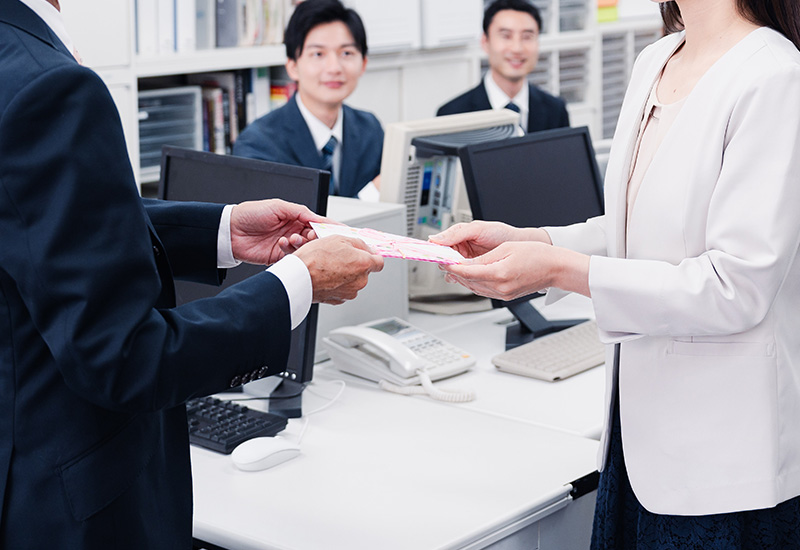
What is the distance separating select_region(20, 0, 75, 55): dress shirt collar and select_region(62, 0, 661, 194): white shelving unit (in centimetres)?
228

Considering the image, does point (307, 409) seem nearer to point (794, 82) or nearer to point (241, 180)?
point (241, 180)

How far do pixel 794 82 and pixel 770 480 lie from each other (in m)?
0.52

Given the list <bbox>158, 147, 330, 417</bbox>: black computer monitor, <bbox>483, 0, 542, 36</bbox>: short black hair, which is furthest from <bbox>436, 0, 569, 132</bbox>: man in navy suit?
<bbox>158, 147, 330, 417</bbox>: black computer monitor

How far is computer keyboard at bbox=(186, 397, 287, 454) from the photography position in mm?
1731

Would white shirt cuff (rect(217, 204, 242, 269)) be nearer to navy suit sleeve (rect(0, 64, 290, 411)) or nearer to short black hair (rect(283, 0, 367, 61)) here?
navy suit sleeve (rect(0, 64, 290, 411))

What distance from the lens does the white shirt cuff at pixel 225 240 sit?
1.53m

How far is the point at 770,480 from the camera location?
129cm

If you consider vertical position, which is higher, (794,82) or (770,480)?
(794,82)

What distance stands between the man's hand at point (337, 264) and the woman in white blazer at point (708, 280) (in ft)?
0.57

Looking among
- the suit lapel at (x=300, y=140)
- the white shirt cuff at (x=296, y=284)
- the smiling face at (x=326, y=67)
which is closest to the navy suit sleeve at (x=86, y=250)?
the white shirt cuff at (x=296, y=284)

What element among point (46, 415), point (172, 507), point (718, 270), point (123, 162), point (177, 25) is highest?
point (177, 25)

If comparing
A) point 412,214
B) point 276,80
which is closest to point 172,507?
point 412,214

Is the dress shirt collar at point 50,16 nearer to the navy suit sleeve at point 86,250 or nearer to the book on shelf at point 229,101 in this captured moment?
the navy suit sleeve at point 86,250

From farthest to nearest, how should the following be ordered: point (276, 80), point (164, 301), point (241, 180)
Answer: point (276, 80) < point (241, 180) < point (164, 301)
